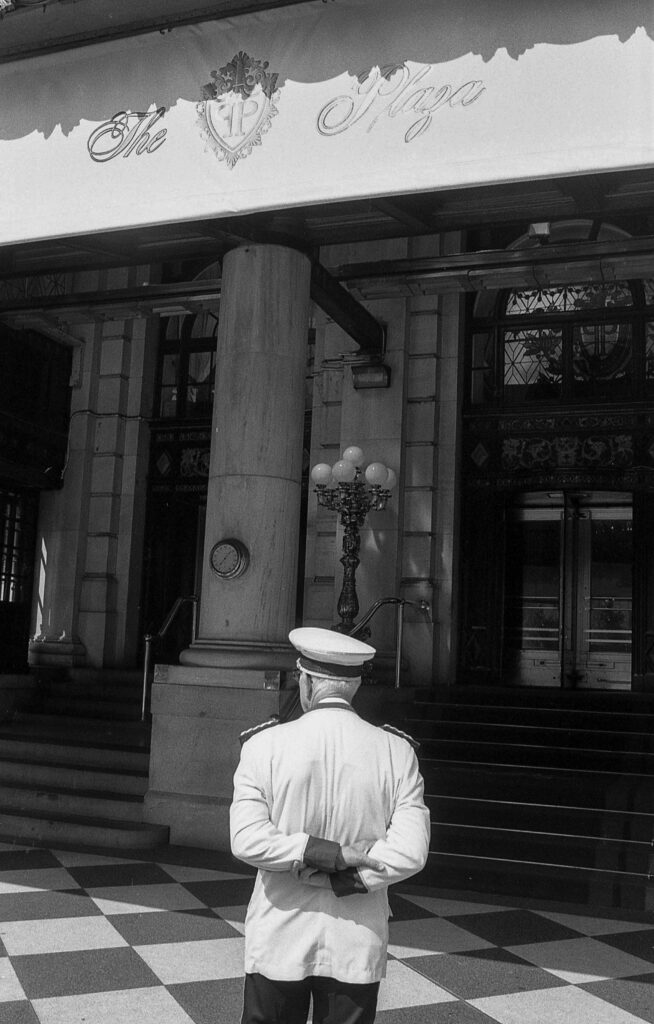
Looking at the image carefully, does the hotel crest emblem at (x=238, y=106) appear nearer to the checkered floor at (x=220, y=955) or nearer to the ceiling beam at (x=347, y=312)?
the ceiling beam at (x=347, y=312)

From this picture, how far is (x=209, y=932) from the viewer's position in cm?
572

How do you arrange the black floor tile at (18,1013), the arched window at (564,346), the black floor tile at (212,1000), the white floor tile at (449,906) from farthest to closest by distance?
the arched window at (564,346)
the white floor tile at (449,906)
the black floor tile at (212,1000)
the black floor tile at (18,1013)

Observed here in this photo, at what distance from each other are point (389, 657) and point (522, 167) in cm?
813

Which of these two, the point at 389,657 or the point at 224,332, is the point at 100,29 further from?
the point at 389,657

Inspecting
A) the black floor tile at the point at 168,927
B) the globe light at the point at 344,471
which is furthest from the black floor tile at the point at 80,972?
the globe light at the point at 344,471

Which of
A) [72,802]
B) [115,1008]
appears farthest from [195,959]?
[72,802]

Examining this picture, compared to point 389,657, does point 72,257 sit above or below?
above

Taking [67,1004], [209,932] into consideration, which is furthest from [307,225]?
[67,1004]

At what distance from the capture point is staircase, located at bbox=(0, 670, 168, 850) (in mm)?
8156

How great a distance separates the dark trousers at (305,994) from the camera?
268 cm

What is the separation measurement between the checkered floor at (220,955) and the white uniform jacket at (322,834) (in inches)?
78.5

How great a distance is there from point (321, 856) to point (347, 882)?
10 centimetres

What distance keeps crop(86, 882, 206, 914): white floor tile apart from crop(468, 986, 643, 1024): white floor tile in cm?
221

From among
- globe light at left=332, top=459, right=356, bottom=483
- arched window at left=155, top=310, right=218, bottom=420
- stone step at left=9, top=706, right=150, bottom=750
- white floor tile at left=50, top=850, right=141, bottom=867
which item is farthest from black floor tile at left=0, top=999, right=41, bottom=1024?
arched window at left=155, top=310, right=218, bottom=420
